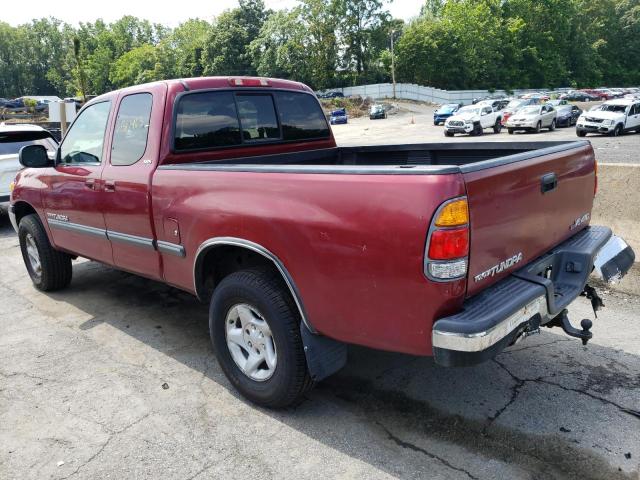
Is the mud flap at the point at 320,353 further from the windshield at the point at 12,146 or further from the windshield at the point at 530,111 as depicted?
the windshield at the point at 530,111

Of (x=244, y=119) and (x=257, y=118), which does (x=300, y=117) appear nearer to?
(x=257, y=118)

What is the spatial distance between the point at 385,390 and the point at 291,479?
1053 mm

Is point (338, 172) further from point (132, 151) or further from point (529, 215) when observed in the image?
point (132, 151)

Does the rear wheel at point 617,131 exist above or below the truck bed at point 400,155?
below

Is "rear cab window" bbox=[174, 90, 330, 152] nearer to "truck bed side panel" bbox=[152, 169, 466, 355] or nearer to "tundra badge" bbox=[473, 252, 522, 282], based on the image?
"truck bed side panel" bbox=[152, 169, 466, 355]

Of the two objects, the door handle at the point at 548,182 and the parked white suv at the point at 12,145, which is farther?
the parked white suv at the point at 12,145

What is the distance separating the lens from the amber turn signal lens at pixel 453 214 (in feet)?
7.48

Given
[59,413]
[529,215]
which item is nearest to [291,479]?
[59,413]

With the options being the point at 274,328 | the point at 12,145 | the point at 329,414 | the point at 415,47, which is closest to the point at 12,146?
the point at 12,145

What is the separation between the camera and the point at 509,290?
2.63 m

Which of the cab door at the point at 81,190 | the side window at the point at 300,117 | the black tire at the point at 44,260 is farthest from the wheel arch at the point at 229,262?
the black tire at the point at 44,260

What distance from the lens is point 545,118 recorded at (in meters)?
27.7

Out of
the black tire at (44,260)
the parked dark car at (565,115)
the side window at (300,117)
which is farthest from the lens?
the parked dark car at (565,115)

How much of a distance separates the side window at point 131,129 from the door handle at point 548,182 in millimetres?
2701
